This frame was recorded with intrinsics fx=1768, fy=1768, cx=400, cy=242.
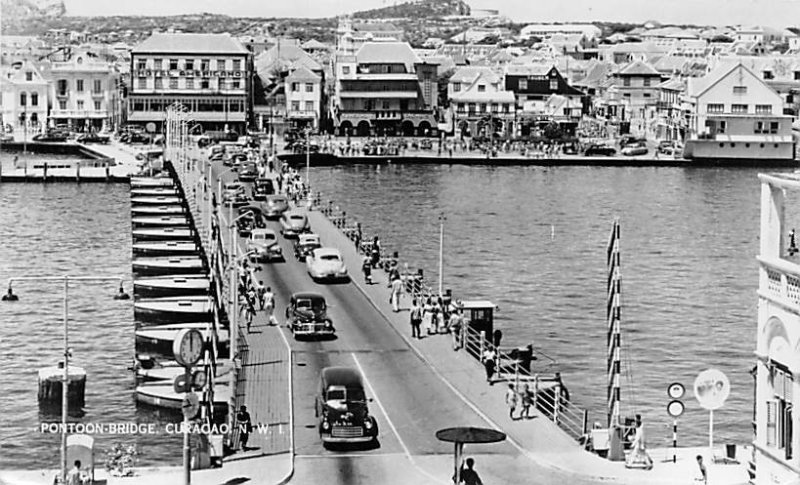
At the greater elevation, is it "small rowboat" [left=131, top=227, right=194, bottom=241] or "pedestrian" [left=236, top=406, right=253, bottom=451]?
"pedestrian" [left=236, top=406, right=253, bottom=451]

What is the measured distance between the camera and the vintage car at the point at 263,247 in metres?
24.9

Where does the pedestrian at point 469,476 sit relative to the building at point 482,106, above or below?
below

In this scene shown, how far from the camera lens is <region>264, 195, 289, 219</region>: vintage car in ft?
104

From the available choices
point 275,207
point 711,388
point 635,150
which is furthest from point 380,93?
point 711,388

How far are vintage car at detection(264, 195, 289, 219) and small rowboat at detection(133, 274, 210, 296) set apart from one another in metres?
8.33

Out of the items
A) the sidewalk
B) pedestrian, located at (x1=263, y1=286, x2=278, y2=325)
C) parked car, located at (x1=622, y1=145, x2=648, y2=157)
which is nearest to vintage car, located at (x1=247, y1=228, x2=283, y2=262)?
pedestrian, located at (x1=263, y1=286, x2=278, y2=325)

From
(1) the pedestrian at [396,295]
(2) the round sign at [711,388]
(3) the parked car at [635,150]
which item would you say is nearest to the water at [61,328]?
(1) the pedestrian at [396,295]

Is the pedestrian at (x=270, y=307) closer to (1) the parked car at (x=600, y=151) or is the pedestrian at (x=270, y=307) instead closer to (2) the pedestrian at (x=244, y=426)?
(2) the pedestrian at (x=244, y=426)

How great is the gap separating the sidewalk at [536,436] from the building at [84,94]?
41150 millimetres

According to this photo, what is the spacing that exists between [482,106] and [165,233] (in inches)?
1296

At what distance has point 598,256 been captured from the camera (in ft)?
102

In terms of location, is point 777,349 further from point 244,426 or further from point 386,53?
point 386,53

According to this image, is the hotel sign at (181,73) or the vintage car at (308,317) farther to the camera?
the hotel sign at (181,73)

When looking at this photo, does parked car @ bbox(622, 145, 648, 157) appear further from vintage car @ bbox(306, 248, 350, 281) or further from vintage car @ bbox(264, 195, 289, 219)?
vintage car @ bbox(306, 248, 350, 281)
